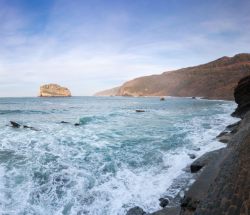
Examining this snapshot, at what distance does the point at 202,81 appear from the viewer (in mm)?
126812

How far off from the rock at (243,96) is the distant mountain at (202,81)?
194ft

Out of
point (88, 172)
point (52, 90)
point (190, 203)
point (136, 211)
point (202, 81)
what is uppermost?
point (52, 90)

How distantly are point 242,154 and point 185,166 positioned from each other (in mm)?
5373

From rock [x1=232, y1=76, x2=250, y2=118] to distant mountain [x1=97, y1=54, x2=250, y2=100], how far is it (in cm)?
5899

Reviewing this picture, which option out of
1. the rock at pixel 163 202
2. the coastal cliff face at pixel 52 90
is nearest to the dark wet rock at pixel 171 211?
the rock at pixel 163 202

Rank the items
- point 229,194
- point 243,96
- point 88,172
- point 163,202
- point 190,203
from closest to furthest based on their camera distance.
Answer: point 229,194, point 190,203, point 163,202, point 88,172, point 243,96

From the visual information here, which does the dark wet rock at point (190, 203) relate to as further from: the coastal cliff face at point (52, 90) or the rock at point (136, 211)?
the coastal cliff face at point (52, 90)

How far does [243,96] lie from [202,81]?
4222 inches

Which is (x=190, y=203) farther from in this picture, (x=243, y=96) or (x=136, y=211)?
(x=243, y=96)

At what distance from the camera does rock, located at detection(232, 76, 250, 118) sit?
23.9 m

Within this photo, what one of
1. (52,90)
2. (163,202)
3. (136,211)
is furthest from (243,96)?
(52,90)

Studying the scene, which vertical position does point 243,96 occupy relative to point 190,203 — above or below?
above

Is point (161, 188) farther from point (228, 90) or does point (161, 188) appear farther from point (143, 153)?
point (228, 90)

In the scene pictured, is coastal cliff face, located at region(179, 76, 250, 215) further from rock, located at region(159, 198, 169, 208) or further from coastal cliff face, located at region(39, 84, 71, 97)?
coastal cliff face, located at region(39, 84, 71, 97)
